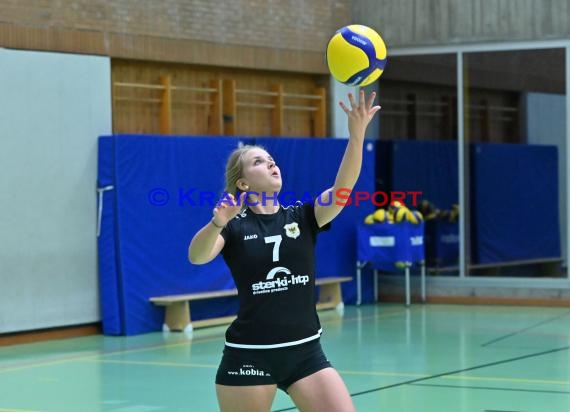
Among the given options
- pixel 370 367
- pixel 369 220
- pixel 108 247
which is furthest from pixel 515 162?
pixel 370 367

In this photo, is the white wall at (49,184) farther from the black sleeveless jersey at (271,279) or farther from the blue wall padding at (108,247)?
the black sleeveless jersey at (271,279)

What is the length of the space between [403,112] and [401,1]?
1.73 meters

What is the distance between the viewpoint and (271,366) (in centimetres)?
527

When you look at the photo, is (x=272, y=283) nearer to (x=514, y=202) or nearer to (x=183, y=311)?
(x=183, y=311)

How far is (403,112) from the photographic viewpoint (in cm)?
1770

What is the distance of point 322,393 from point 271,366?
283 millimetres

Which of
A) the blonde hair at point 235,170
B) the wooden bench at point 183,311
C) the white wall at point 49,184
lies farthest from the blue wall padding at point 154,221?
the blonde hair at point 235,170

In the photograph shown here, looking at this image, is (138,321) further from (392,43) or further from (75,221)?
(392,43)

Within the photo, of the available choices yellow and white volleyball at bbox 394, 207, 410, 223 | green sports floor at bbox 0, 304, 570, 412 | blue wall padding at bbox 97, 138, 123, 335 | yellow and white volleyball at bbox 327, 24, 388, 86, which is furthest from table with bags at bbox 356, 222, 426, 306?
yellow and white volleyball at bbox 327, 24, 388, 86

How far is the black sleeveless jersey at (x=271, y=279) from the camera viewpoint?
209 inches

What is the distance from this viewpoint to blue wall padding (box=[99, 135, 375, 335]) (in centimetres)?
1380

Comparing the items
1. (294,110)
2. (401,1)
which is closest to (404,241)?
(294,110)

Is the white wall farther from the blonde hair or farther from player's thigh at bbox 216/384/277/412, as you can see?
player's thigh at bbox 216/384/277/412

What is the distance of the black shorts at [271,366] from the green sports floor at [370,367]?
11.6 feet
